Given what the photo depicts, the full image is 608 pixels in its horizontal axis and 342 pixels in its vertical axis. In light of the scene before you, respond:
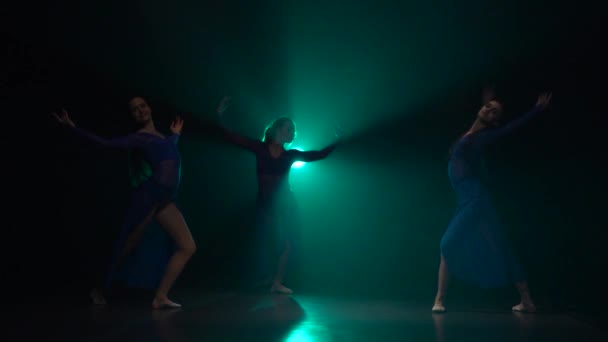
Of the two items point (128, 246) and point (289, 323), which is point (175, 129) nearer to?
point (128, 246)

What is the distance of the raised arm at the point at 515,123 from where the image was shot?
15.3ft

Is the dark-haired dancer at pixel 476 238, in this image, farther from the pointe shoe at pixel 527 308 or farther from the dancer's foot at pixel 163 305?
the dancer's foot at pixel 163 305

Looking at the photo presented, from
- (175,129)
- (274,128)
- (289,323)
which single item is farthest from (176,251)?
(274,128)

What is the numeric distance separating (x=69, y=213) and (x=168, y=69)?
71.4 inches

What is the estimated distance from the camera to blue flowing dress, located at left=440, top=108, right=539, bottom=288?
15.7 ft

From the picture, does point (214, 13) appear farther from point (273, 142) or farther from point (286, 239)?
point (286, 239)

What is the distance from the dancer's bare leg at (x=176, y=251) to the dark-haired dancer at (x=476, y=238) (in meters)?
1.92

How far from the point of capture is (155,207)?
4797 mm

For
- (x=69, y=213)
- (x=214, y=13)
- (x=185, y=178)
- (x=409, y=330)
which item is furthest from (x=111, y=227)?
(x=409, y=330)

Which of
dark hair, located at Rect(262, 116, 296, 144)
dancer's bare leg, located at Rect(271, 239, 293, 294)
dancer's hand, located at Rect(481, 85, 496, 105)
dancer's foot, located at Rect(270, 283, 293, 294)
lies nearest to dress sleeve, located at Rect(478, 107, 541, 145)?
dancer's hand, located at Rect(481, 85, 496, 105)

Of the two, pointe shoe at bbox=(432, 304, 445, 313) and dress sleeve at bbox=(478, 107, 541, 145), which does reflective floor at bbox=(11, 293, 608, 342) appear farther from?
dress sleeve at bbox=(478, 107, 541, 145)

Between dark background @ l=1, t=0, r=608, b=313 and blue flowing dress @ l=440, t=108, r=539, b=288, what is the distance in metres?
1.06

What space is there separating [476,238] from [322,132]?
2236mm

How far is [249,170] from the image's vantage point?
685 centimetres
